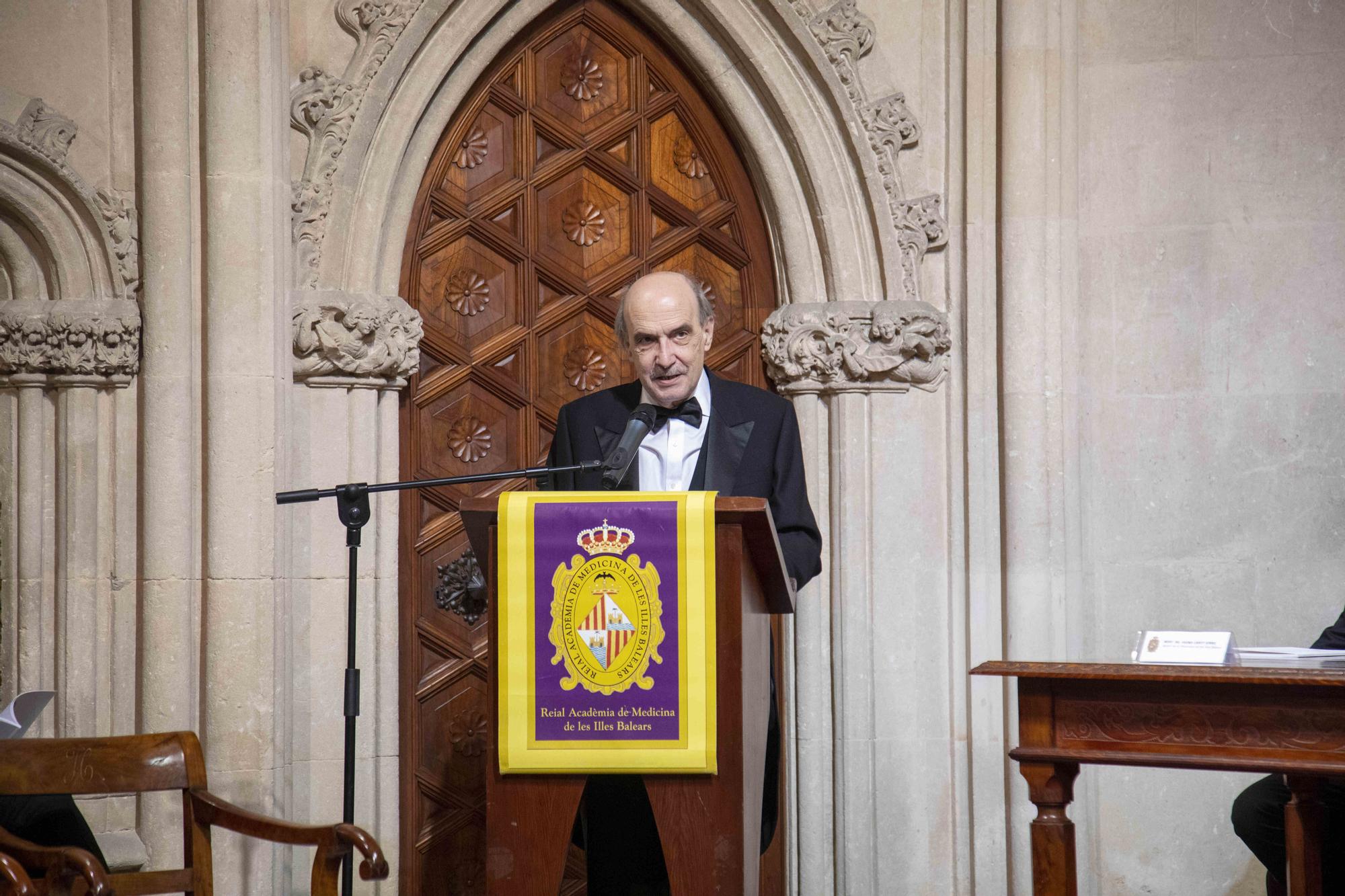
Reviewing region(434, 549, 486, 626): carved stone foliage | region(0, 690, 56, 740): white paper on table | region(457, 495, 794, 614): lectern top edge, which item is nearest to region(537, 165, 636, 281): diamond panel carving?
region(434, 549, 486, 626): carved stone foliage

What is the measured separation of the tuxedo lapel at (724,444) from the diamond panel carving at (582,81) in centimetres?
169

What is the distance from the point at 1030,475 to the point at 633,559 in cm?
218

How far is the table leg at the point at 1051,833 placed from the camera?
113 inches

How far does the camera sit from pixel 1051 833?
→ 2.86m

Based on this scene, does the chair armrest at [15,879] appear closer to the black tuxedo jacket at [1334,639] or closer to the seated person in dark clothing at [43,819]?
the seated person in dark clothing at [43,819]

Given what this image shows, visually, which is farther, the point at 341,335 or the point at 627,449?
the point at 341,335

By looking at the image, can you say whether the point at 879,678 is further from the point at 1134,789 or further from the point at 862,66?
the point at 862,66

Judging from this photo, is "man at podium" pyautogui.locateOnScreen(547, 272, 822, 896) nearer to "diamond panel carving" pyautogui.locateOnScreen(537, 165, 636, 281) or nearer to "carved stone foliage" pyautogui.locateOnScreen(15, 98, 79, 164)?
"diamond panel carving" pyautogui.locateOnScreen(537, 165, 636, 281)

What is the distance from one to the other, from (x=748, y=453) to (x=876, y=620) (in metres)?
1.33

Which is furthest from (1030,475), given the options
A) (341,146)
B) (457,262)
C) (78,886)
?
(78,886)

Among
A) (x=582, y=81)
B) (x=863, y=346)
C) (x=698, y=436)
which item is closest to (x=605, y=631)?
(x=698, y=436)

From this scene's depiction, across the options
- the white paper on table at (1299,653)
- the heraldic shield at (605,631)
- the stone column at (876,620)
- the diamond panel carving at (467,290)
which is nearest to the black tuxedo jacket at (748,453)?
the heraldic shield at (605,631)

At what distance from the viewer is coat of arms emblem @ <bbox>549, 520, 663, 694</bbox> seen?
2678mm

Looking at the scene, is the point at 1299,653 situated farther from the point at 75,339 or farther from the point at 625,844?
the point at 75,339
